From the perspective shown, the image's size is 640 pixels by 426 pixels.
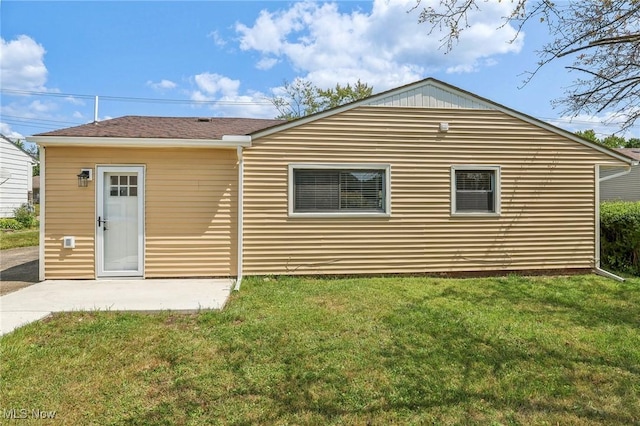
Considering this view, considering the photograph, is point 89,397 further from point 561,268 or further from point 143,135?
point 561,268

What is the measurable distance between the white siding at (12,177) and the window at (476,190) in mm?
18745

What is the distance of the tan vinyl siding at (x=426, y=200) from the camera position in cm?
644

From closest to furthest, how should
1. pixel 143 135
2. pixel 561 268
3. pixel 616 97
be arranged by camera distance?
1. pixel 616 97
2. pixel 143 135
3. pixel 561 268

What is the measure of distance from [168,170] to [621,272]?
981 centimetres

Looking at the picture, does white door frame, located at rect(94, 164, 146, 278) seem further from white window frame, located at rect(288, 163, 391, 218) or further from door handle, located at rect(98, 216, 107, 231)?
white window frame, located at rect(288, 163, 391, 218)

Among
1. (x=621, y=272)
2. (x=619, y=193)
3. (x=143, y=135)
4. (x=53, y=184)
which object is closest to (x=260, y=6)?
(x=143, y=135)

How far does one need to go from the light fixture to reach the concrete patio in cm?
174

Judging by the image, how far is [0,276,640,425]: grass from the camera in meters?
2.43

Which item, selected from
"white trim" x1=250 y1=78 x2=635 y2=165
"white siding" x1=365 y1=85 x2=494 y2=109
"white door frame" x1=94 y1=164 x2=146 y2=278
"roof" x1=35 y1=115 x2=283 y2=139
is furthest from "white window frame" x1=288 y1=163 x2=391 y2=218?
"white door frame" x1=94 y1=164 x2=146 y2=278

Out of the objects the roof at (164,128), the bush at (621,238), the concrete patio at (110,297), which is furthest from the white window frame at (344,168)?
the bush at (621,238)

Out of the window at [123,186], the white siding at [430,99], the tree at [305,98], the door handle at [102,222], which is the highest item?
the tree at [305,98]

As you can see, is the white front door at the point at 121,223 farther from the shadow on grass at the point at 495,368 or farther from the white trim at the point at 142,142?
the shadow on grass at the point at 495,368

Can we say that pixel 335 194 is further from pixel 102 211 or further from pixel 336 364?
pixel 102 211

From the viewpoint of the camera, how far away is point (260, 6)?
724cm
